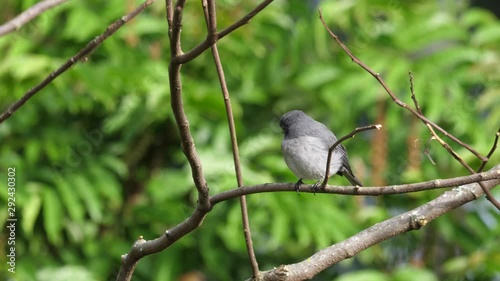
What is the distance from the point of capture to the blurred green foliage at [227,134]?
325cm

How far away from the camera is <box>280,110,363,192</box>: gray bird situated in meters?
2.17

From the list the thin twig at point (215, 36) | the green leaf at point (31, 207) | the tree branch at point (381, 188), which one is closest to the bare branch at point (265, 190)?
the tree branch at point (381, 188)

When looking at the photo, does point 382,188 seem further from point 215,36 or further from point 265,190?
point 215,36

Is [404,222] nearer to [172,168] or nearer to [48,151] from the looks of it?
[48,151]

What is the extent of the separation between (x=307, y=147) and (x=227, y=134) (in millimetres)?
1249

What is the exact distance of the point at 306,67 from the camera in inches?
143

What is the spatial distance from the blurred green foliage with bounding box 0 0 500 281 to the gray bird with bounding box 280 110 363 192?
0.91 meters

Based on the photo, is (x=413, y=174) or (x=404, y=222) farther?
(x=413, y=174)

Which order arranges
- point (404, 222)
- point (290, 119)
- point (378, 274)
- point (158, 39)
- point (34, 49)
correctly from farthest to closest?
point (158, 39), point (34, 49), point (378, 274), point (290, 119), point (404, 222)

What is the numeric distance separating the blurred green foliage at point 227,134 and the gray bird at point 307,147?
2.97 ft

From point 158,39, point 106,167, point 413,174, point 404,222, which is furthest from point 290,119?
point 158,39

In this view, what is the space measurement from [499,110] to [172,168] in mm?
1616

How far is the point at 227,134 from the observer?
3422mm

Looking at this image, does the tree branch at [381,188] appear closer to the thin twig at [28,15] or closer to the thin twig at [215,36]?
→ the thin twig at [215,36]
